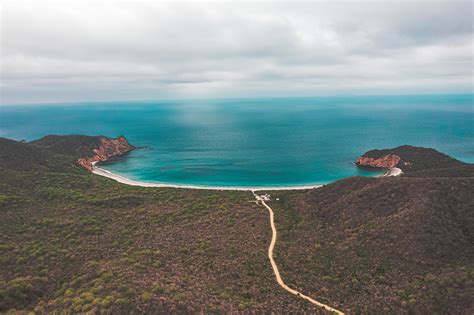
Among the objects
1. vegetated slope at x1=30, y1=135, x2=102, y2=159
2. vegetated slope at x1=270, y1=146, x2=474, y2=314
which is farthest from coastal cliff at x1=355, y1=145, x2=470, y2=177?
vegetated slope at x1=30, y1=135, x2=102, y2=159

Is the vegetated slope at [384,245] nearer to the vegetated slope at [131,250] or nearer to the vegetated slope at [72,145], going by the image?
the vegetated slope at [131,250]

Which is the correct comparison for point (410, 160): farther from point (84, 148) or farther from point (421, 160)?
point (84, 148)

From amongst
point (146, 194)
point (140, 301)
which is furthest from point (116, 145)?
point (140, 301)

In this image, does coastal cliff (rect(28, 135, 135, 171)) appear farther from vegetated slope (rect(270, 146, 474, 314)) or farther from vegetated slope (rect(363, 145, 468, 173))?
vegetated slope (rect(363, 145, 468, 173))

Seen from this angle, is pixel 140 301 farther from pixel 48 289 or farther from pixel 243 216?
pixel 243 216

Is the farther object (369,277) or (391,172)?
(391,172)

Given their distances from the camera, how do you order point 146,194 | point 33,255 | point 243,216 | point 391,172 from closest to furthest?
1. point 33,255
2. point 243,216
3. point 146,194
4. point 391,172

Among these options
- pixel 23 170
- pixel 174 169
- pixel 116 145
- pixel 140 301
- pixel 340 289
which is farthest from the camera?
pixel 116 145
